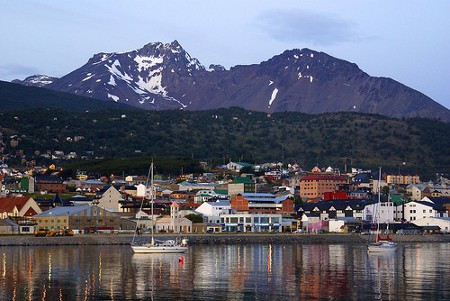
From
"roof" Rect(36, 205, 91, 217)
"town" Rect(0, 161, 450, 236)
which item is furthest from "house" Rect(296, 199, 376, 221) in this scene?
"roof" Rect(36, 205, 91, 217)

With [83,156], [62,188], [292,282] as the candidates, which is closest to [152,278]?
[292,282]

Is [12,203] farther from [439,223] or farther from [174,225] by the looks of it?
[439,223]

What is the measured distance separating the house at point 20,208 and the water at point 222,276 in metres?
28.6

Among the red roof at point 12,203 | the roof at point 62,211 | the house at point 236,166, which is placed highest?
the house at point 236,166

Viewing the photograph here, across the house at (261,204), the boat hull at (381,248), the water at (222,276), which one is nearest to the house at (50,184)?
the house at (261,204)

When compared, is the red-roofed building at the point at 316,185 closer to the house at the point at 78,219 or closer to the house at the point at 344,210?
the house at the point at 344,210

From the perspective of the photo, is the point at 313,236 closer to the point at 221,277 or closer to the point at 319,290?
the point at 221,277

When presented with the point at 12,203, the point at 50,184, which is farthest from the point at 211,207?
the point at 50,184

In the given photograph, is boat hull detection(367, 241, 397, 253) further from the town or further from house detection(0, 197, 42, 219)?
house detection(0, 197, 42, 219)

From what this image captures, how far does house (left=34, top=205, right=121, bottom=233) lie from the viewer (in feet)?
285

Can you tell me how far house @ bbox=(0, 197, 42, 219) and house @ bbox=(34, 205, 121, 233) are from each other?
4713mm

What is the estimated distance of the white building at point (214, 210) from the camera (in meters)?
101

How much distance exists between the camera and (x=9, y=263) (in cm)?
5256

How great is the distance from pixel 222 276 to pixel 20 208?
5481cm
